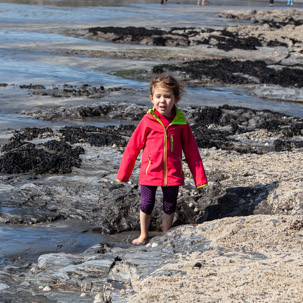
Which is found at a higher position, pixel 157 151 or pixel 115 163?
pixel 157 151

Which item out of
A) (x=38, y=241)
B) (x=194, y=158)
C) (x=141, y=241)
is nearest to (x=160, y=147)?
(x=194, y=158)

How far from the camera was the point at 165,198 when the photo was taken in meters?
5.49

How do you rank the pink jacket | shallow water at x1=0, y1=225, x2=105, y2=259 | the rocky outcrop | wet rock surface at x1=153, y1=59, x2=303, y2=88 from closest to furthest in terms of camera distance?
1. the rocky outcrop
2. shallow water at x1=0, y1=225, x2=105, y2=259
3. the pink jacket
4. wet rock surface at x1=153, y1=59, x2=303, y2=88

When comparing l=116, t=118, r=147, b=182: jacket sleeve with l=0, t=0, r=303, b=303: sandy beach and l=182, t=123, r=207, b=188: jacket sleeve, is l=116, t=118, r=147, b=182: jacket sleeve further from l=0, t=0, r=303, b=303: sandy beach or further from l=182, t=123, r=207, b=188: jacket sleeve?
l=0, t=0, r=303, b=303: sandy beach

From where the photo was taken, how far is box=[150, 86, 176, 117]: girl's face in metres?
5.30

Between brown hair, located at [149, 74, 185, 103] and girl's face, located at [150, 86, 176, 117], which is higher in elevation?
brown hair, located at [149, 74, 185, 103]

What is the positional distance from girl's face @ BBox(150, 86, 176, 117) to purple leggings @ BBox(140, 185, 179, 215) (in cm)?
66

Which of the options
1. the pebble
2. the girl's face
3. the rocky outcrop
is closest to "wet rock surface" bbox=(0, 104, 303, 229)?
the rocky outcrop

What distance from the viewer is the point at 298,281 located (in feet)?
12.4

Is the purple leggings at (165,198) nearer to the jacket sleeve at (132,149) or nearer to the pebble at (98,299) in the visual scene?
the jacket sleeve at (132,149)

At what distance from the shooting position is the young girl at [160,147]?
533 cm

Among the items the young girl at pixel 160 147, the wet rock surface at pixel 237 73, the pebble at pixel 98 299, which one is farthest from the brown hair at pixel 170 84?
the wet rock surface at pixel 237 73

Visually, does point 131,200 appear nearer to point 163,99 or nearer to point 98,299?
point 163,99

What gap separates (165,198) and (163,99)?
86 centimetres
